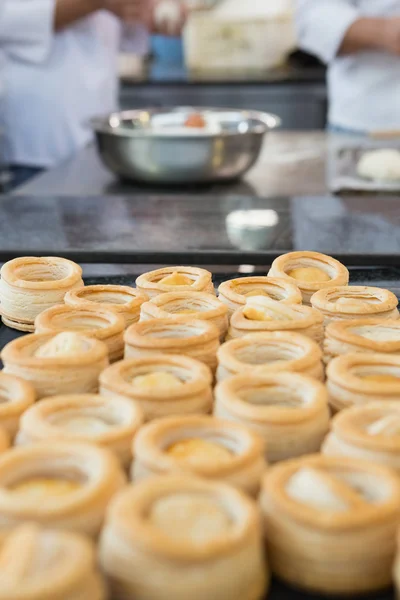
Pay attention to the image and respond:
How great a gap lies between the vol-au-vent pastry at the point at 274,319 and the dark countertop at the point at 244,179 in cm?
144

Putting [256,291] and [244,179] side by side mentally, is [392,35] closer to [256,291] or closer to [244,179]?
[244,179]

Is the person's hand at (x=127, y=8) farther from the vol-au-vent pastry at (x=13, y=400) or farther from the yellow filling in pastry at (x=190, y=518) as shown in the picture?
the yellow filling in pastry at (x=190, y=518)

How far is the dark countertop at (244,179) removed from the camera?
2910mm

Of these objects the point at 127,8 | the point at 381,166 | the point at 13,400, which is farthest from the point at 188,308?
the point at 127,8

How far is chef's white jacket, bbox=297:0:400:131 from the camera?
389 centimetres

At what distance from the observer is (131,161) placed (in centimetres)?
288

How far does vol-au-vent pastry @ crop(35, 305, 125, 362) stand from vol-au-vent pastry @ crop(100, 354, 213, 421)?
0.57 feet

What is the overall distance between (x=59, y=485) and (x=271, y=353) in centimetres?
48

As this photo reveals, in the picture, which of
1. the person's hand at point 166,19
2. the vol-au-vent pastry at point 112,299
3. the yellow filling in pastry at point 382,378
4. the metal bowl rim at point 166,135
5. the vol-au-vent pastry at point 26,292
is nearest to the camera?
the yellow filling in pastry at point 382,378

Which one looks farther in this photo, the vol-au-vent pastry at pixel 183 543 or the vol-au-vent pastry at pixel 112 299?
the vol-au-vent pastry at pixel 112 299

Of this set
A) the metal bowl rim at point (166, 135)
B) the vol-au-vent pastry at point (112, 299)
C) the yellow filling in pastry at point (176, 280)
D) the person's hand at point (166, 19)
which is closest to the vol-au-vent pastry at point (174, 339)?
the vol-au-vent pastry at point (112, 299)

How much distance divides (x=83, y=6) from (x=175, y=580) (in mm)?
3533

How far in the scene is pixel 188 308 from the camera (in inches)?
60.0

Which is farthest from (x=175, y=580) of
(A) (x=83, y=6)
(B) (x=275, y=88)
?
(B) (x=275, y=88)
